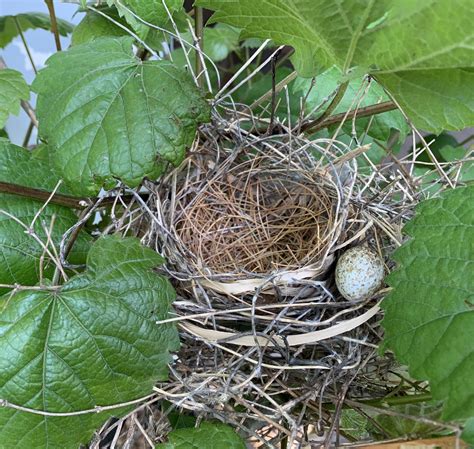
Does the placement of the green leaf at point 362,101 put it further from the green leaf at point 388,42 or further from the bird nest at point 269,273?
the green leaf at point 388,42

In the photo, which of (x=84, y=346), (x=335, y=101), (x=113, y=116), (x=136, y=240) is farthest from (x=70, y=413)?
(x=335, y=101)

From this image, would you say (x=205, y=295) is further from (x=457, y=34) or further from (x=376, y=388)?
(x=457, y=34)

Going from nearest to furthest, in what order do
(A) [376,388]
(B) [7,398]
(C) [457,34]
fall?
(C) [457,34]
(B) [7,398]
(A) [376,388]

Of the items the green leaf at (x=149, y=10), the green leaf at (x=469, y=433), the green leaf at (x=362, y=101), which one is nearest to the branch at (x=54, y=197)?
the green leaf at (x=149, y=10)

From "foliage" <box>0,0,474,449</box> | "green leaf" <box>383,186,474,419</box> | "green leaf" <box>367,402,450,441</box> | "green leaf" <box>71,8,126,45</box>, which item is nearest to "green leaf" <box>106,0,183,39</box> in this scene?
"foliage" <box>0,0,474,449</box>

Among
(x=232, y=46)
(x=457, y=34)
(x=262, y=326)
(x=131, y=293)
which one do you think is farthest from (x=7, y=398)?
(x=232, y=46)

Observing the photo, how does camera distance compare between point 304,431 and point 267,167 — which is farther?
point 267,167
